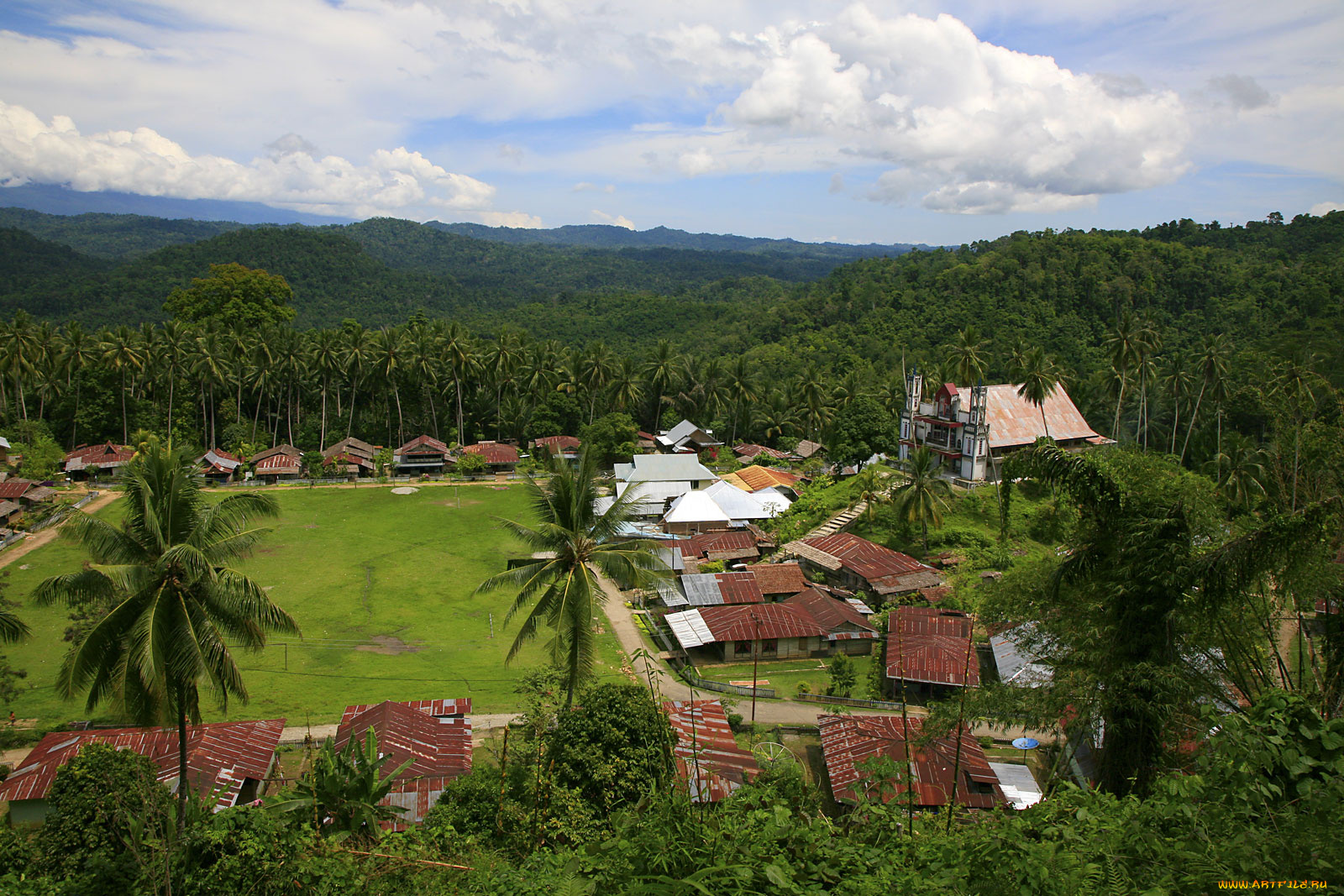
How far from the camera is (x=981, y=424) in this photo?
3772 cm

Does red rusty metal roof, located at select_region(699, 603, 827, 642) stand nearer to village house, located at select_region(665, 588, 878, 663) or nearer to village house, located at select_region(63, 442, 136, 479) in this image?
village house, located at select_region(665, 588, 878, 663)

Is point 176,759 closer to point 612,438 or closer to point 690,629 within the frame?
point 690,629

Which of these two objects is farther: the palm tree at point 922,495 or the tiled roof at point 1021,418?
the tiled roof at point 1021,418

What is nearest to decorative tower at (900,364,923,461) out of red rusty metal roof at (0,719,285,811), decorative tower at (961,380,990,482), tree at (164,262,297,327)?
decorative tower at (961,380,990,482)

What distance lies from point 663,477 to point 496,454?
45.5 feet

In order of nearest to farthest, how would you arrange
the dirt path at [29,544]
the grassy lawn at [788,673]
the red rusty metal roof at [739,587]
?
1. the grassy lawn at [788,673]
2. the red rusty metal roof at [739,587]
3. the dirt path at [29,544]

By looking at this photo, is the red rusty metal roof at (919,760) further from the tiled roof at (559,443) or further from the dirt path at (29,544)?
the tiled roof at (559,443)

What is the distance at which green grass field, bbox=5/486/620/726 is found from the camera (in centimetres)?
2256

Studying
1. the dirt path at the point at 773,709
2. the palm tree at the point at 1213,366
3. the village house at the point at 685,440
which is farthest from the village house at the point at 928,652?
the village house at the point at 685,440

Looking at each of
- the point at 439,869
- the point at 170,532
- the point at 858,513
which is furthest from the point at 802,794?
the point at 858,513

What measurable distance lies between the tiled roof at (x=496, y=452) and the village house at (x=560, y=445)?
1.92m

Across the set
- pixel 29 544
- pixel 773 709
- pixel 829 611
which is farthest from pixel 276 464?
pixel 773 709

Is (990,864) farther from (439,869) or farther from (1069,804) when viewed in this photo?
(439,869)

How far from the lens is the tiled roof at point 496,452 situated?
5269 centimetres
